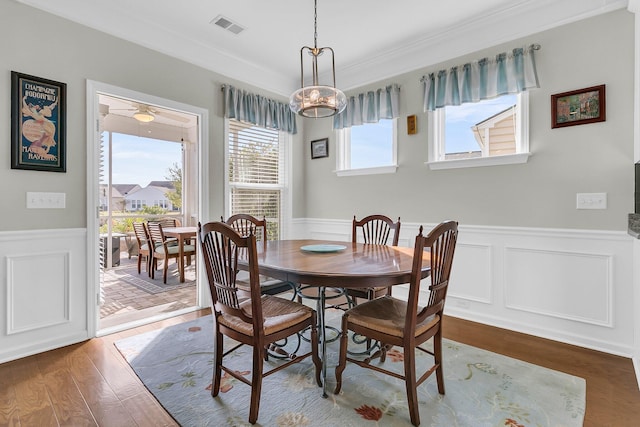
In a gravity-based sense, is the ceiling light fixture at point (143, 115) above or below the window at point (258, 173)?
above

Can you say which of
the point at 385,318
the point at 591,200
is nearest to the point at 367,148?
the point at 591,200

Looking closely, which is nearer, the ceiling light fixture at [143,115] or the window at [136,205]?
the ceiling light fixture at [143,115]

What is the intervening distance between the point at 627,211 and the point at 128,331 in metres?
4.04

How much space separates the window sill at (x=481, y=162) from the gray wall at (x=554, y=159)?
0.05 m

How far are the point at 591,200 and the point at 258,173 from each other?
327 cm

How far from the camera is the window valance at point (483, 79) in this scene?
268 cm

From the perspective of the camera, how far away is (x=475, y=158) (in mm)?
3008

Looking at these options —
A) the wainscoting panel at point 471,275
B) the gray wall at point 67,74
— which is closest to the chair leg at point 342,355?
the wainscoting panel at point 471,275

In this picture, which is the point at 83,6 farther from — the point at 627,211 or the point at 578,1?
the point at 627,211

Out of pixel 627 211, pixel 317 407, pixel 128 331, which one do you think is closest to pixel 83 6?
pixel 128 331

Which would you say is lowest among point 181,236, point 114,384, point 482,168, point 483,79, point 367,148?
point 114,384

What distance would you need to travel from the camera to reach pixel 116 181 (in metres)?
5.40

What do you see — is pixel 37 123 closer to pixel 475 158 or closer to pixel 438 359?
pixel 438 359

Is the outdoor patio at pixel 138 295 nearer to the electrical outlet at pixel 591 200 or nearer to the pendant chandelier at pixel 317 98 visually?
the pendant chandelier at pixel 317 98
